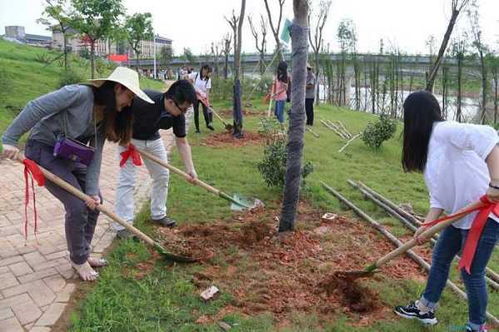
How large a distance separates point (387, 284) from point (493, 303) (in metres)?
0.74

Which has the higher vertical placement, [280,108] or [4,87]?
[4,87]

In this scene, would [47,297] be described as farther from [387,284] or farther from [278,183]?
[278,183]

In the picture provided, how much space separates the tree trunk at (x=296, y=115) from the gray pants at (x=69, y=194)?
71.9 inches

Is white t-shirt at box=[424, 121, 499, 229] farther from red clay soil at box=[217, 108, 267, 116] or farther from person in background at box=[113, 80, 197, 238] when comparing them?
red clay soil at box=[217, 108, 267, 116]

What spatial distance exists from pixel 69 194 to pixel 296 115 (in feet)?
6.74

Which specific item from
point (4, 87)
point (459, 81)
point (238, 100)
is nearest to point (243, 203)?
point (238, 100)

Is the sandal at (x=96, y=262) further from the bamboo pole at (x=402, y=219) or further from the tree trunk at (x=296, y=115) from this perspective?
the bamboo pole at (x=402, y=219)

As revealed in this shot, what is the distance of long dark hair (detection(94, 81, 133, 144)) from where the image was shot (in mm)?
3062

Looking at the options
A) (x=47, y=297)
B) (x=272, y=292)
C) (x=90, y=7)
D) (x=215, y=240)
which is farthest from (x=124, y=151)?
(x=90, y=7)

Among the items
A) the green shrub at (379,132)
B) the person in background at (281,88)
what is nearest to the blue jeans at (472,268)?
the green shrub at (379,132)

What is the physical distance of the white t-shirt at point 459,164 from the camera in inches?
93.4

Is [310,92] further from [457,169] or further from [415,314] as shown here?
[457,169]

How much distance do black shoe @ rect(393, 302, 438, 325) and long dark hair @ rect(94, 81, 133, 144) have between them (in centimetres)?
229

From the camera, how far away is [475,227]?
253cm
